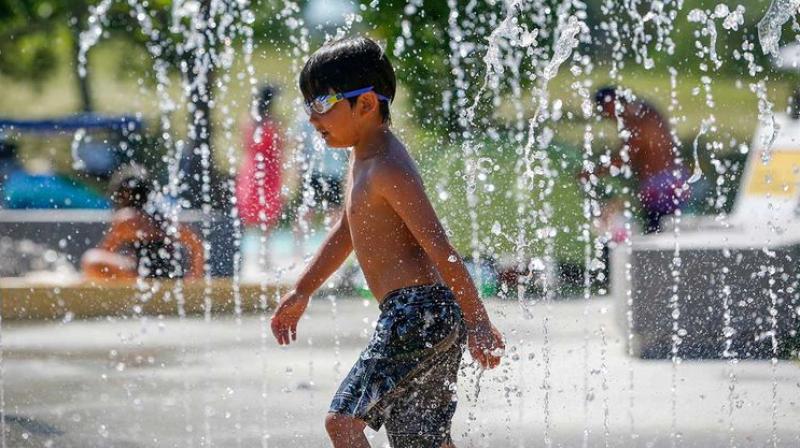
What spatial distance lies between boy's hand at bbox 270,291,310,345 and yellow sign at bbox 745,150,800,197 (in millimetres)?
5903

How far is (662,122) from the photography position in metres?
10.7

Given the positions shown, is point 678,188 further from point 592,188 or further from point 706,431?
point 706,431

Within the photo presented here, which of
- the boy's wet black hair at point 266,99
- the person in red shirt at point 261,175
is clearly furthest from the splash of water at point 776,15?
the boy's wet black hair at point 266,99

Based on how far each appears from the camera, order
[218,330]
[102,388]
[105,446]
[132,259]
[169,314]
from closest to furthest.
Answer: [105,446]
[102,388]
[218,330]
[169,314]
[132,259]

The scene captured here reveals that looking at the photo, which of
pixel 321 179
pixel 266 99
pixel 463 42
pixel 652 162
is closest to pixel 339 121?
pixel 652 162

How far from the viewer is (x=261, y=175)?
1148cm

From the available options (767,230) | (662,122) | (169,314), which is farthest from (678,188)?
(169,314)

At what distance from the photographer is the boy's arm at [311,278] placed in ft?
11.8

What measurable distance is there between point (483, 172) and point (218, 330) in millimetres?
2752

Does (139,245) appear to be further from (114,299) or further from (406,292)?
(406,292)

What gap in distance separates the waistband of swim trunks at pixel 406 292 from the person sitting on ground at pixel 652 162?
7092mm

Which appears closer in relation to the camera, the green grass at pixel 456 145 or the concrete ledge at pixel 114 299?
the concrete ledge at pixel 114 299

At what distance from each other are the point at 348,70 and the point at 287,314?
2.17 ft

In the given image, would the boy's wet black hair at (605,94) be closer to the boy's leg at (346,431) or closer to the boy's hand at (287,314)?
the boy's hand at (287,314)
